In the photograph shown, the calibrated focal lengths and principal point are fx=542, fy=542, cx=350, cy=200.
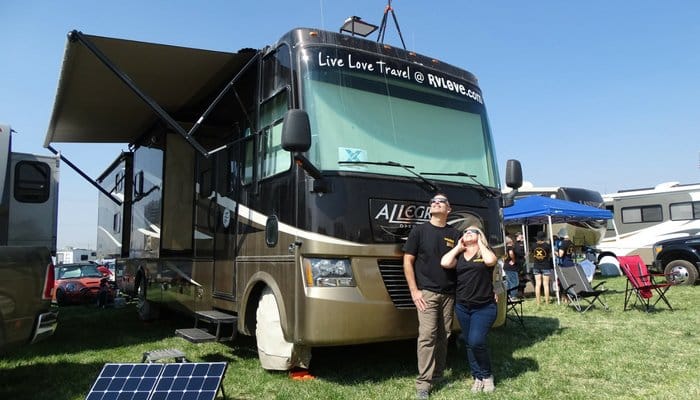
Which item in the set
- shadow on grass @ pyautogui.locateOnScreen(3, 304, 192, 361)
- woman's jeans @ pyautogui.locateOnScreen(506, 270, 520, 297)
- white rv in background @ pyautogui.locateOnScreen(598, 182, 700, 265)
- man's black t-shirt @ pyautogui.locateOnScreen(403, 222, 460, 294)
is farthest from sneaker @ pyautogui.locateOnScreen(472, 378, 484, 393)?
white rv in background @ pyautogui.locateOnScreen(598, 182, 700, 265)

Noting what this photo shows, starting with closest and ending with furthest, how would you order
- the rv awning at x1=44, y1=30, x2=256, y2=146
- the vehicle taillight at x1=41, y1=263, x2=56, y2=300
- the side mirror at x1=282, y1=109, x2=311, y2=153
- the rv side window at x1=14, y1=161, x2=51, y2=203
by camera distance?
1. the side mirror at x1=282, y1=109, x2=311, y2=153
2. the vehicle taillight at x1=41, y1=263, x2=56, y2=300
3. the rv awning at x1=44, y1=30, x2=256, y2=146
4. the rv side window at x1=14, y1=161, x2=51, y2=203

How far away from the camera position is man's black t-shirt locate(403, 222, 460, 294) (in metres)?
4.46

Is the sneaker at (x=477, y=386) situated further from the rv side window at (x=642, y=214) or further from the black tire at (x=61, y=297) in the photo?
the rv side window at (x=642, y=214)

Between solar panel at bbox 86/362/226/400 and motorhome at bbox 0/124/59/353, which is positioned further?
motorhome at bbox 0/124/59/353

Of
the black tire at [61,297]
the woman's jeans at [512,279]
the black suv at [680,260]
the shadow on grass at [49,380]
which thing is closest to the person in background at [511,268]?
the woman's jeans at [512,279]

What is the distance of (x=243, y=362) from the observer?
556cm

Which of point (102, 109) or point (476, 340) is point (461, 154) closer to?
point (476, 340)

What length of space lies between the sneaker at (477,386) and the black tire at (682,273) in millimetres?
11202

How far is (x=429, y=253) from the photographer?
4.45 m

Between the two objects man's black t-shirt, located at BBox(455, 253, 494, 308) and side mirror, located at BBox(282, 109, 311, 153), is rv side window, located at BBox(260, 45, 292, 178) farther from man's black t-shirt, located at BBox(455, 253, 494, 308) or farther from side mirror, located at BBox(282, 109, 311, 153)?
man's black t-shirt, located at BBox(455, 253, 494, 308)

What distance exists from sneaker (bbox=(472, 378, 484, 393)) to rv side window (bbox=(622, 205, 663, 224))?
16.0m

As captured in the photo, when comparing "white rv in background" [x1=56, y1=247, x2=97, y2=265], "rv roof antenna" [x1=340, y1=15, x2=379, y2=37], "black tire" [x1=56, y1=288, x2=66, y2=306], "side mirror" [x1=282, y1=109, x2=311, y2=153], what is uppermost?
"rv roof antenna" [x1=340, y1=15, x2=379, y2=37]

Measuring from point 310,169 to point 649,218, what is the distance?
17.1 meters

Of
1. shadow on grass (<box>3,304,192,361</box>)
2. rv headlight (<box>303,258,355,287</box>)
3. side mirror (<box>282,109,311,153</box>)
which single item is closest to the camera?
side mirror (<box>282,109,311,153</box>)
